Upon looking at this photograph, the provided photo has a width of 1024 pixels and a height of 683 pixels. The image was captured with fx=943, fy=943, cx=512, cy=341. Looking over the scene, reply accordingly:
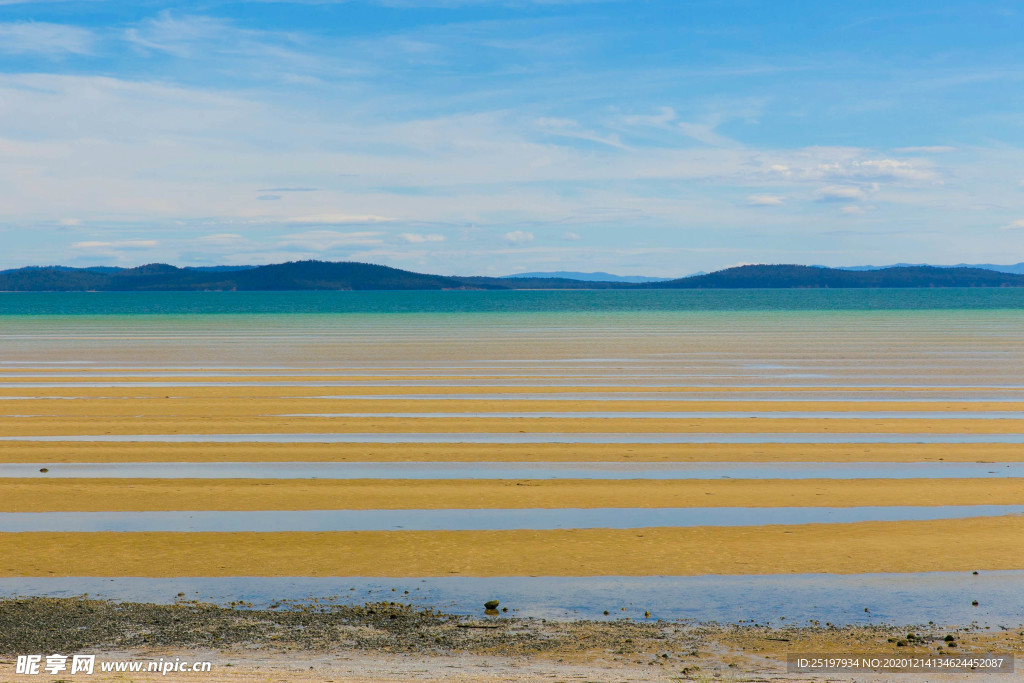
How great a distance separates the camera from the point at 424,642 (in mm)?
6934

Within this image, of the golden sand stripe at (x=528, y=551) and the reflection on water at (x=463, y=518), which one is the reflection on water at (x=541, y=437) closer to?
the reflection on water at (x=463, y=518)

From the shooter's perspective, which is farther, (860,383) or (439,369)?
(439,369)

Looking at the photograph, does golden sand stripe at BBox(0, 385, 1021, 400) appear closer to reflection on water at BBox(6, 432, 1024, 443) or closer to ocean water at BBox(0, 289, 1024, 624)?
ocean water at BBox(0, 289, 1024, 624)

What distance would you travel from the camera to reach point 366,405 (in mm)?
20484

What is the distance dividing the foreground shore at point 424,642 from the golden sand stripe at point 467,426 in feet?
30.6

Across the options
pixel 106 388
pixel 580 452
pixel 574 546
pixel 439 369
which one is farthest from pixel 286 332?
pixel 574 546

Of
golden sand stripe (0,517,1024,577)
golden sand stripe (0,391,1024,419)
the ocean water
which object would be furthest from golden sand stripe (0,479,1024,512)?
golden sand stripe (0,391,1024,419)

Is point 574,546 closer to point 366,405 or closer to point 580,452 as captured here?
point 580,452

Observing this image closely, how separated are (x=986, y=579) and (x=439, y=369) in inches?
869

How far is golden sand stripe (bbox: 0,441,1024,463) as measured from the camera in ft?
46.2

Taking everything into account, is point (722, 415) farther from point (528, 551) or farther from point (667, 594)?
point (667, 594)

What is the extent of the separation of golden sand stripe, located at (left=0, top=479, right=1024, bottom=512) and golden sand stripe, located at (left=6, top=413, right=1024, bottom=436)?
429 centimetres

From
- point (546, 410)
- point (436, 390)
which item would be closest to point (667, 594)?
point (546, 410)

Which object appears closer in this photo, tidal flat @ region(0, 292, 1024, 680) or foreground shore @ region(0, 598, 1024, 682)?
foreground shore @ region(0, 598, 1024, 682)
